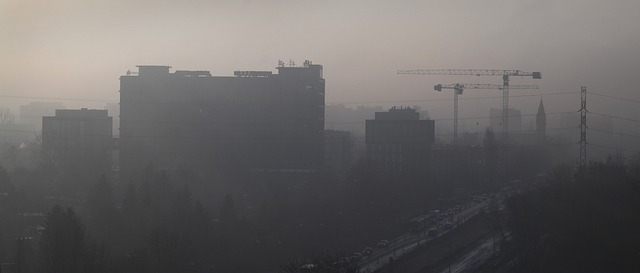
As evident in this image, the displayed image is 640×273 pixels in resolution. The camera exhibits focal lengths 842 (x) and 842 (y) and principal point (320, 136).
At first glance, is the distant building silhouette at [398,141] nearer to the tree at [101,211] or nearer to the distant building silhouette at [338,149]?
the distant building silhouette at [338,149]

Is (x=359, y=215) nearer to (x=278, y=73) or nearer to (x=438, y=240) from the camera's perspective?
(x=438, y=240)

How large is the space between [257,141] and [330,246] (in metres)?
12.5

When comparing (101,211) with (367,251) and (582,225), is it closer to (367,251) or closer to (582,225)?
(367,251)

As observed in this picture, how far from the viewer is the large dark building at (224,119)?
26.6 m

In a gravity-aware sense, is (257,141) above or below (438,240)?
above

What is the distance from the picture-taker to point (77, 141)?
2716 centimetres

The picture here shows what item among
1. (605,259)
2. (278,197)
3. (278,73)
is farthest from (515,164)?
(605,259)

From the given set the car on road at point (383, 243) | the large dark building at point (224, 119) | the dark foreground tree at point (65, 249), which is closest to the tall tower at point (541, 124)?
the large dark building at point (224, 119)

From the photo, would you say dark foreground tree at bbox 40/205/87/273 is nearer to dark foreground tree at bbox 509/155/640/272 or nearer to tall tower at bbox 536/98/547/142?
dark foreground tree at bbox 509/155/640/272

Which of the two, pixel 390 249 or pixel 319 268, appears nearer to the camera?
pixel 319 268

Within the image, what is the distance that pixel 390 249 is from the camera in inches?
589

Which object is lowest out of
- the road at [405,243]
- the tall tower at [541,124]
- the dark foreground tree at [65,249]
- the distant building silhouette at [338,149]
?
the road at [405,243]

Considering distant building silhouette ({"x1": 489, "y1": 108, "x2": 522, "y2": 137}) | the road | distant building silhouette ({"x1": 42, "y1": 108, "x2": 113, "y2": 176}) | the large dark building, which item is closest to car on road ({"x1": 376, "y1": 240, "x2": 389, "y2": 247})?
the road

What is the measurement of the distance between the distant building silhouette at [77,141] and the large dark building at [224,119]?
0.81 meters
